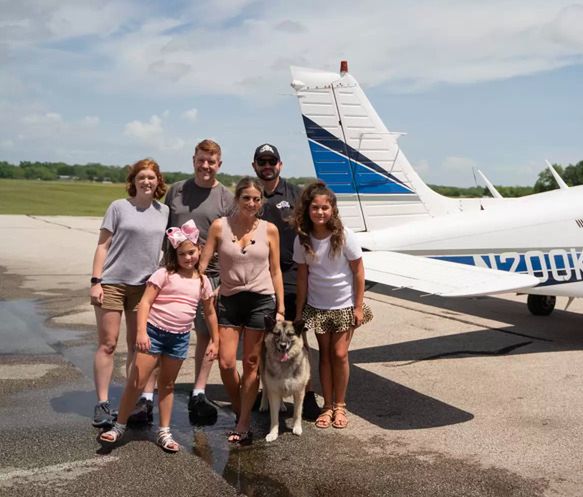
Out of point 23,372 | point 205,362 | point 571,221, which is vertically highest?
point 571,221

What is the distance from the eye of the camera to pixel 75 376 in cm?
666

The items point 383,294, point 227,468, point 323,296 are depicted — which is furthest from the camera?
point 383,294

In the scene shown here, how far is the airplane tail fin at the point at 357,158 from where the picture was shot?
9.13 m

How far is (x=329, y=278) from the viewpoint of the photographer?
17.4 ft

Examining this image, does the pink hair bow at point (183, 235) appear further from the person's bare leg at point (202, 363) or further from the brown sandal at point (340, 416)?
the brown sandal at point (340, 416)

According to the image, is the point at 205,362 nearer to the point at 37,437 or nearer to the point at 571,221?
the point at 37,437

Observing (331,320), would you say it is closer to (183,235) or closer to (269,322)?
(269,322)

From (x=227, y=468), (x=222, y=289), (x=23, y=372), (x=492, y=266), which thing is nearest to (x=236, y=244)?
(x=222, y=289)

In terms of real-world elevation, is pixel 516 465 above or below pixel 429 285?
below

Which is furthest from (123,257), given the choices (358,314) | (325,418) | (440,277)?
(440,277)

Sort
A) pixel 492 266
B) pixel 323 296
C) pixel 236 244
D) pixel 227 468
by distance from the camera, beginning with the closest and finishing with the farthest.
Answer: pixel 227 468 → pixel 236 244 → pixel 323 296 → pixel 492 266

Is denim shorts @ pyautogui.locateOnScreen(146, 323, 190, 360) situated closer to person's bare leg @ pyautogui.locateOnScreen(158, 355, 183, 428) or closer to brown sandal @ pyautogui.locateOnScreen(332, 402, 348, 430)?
person's bare leg @ pyautogui.locateOnScreen(158, 355, 183, 428)

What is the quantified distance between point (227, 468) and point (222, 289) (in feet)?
4.16

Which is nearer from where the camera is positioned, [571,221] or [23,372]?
[23,372]
